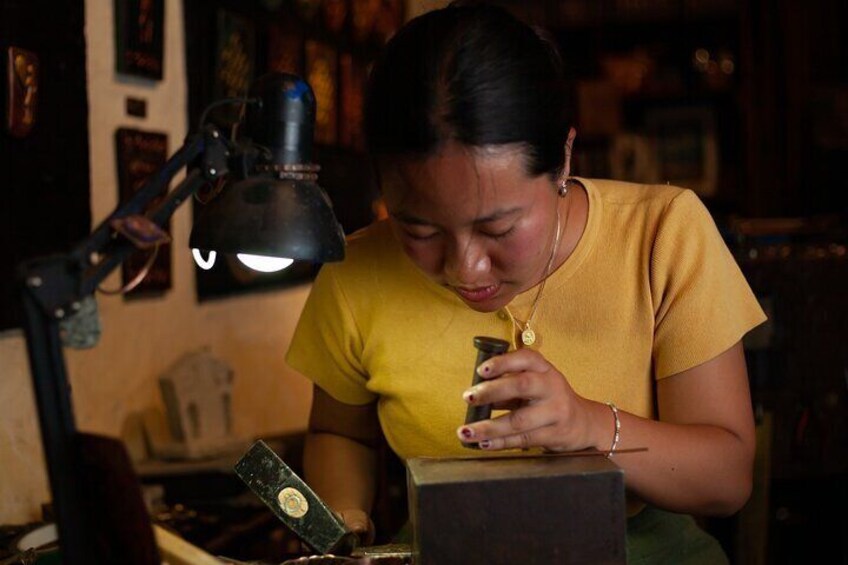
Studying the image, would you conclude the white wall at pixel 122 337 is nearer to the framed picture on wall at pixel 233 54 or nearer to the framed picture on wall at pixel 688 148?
the framed picture on wall at pixel 233 54

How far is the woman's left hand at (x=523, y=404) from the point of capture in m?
1.35

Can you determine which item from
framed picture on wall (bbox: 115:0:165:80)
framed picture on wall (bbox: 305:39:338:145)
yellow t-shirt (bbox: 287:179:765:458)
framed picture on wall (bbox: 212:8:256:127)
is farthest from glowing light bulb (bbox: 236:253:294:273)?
framed picture on wall (bbox: 305:39:338:145)

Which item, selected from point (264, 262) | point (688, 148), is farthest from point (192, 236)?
point (688, 148)

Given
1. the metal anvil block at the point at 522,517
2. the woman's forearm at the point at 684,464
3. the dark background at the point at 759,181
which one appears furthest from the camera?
the dark background at the point at 759,181

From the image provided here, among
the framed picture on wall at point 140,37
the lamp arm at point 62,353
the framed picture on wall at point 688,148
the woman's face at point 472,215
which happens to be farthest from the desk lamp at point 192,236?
the framed picture on wall at point 688,148

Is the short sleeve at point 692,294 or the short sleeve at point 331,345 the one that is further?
the short sleeve at point 331,345

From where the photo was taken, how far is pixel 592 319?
180 cm

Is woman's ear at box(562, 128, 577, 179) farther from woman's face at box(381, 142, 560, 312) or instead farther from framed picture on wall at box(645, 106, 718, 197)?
framed picture on wall at box(645, 106, 718, 197)

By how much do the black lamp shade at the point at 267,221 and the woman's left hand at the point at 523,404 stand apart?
237mm

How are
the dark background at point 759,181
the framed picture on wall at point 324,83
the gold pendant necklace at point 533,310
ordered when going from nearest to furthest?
the gold pendant necklace at point 533,310 → the dark background at point 759,181 → the framed picture on wall at point 324,83

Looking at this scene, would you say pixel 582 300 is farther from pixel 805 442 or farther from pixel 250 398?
pixel 250 398

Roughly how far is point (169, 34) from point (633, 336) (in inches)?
70.9

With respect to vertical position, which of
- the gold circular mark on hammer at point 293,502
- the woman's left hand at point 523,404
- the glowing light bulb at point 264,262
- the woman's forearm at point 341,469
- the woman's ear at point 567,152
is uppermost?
the woman's ear at point 567,152

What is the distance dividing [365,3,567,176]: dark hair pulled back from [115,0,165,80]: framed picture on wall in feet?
4.47
